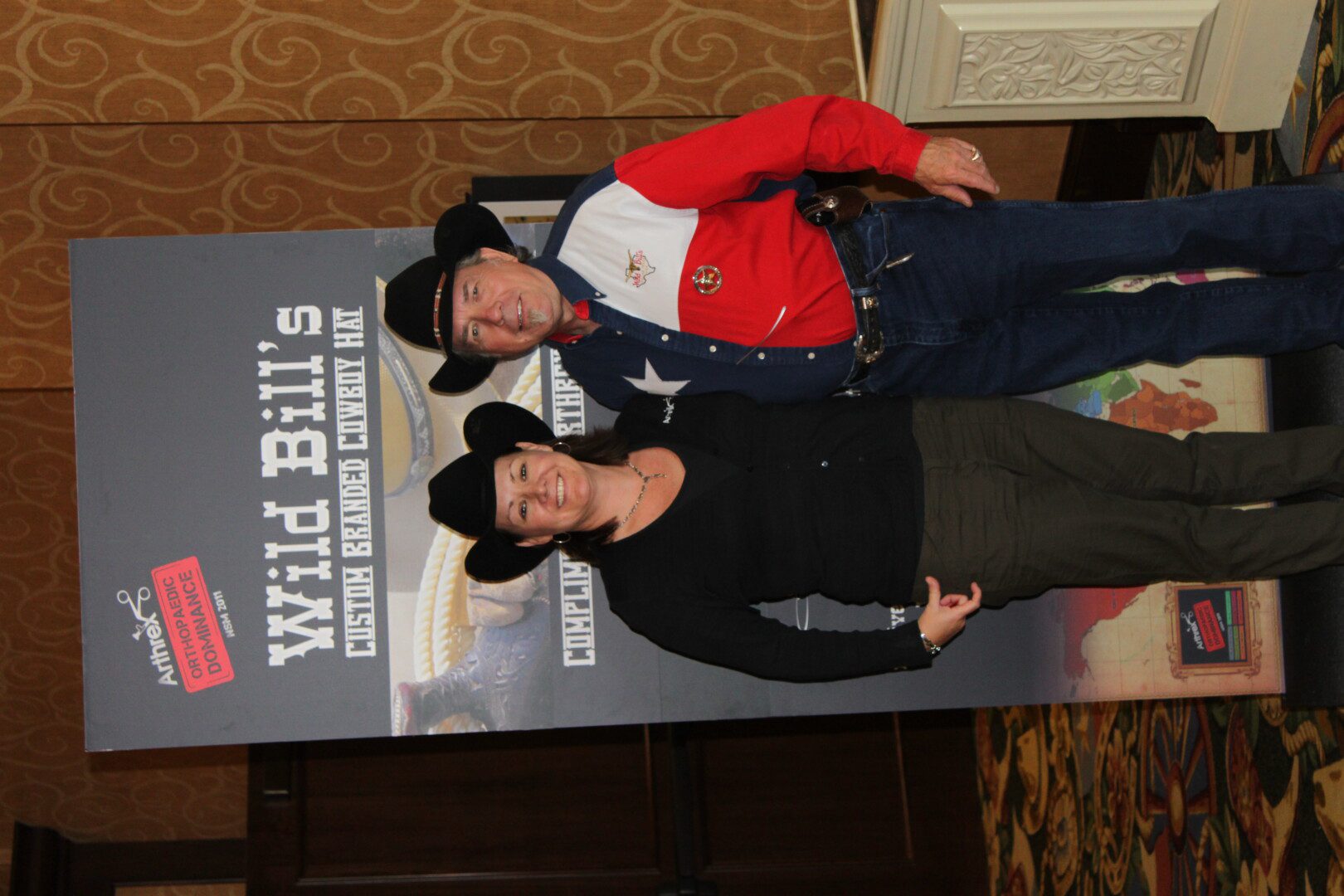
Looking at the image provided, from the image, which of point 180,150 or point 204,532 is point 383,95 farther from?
point 204,532

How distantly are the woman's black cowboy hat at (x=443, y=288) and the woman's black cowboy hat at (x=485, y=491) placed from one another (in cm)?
12

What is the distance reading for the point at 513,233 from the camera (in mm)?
2600

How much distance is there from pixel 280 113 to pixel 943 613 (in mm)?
2349

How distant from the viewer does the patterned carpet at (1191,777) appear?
2.63 m

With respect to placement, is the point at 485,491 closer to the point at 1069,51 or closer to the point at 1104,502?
the point at 1104,502

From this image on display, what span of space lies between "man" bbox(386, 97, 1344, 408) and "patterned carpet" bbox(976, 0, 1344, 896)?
719mm

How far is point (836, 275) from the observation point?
2.16 metres

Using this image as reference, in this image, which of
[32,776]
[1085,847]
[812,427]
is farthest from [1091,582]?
[32,776]

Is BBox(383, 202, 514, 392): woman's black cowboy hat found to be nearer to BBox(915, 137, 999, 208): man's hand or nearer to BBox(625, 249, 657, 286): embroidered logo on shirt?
BBox(625, 249, 657, 286): embroidered logo on shirt

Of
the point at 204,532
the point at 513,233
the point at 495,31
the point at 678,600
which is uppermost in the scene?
the point at 495,31

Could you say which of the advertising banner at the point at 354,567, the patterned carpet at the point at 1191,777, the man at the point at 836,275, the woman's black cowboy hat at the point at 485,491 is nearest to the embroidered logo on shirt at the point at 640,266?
the man at the point at 836,275

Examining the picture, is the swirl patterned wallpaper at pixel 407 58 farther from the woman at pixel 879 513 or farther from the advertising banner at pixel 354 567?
the woman at pixel 879 513

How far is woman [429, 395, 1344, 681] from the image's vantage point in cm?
210

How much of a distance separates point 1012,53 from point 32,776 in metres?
4.16
